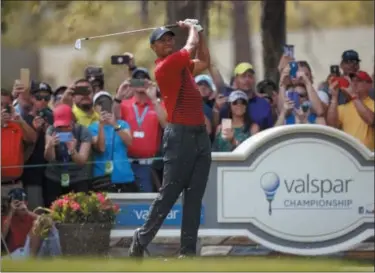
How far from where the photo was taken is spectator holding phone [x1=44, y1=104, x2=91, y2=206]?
16.1 metres

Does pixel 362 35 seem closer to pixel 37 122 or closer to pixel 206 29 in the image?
pixel 206 29

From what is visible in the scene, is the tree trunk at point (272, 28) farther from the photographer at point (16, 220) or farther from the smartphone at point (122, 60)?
the photographer at point (16, 220)

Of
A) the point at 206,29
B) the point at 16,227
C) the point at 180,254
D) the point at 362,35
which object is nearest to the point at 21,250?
the point at 16,227

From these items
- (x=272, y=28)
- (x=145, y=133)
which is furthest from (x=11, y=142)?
(x=272, y=28)

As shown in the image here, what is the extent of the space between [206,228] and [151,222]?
9.02 ft

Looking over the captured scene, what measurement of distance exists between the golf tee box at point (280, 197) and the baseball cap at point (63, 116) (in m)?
0.91

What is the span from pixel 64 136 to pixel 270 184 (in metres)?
2.17

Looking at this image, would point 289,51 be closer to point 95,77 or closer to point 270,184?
point 270,184

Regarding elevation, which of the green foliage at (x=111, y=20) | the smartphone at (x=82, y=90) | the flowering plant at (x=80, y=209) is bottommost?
the flowering plant at (x=80, y=209)

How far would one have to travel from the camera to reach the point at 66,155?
16.1 m

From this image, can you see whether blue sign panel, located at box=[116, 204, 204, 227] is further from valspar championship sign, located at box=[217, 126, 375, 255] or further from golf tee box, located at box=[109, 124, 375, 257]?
valspar championship sign, located at box=[217, 126, 375, 255]

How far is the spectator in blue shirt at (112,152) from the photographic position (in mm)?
16141

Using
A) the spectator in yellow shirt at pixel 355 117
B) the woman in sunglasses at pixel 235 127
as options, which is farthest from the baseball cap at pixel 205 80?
the spectator in yellow shirt at pixel 355 117

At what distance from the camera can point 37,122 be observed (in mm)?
16219
